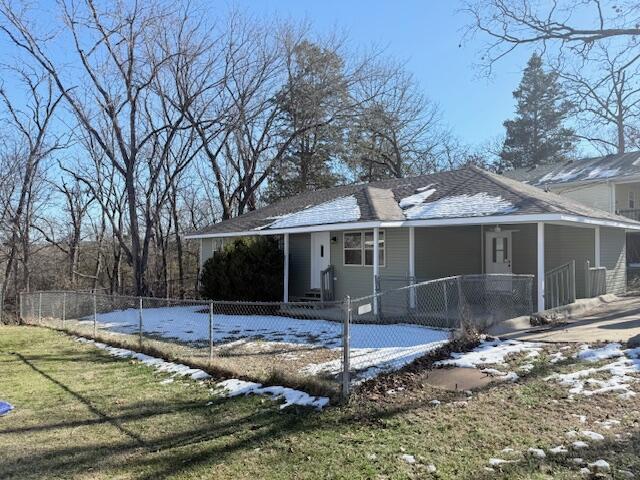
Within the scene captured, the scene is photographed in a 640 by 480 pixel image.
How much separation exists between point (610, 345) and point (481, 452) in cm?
433

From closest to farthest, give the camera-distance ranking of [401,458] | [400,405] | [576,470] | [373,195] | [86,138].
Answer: [576,470] → [401,458] → [400,405] → [373,195] → [86,138]

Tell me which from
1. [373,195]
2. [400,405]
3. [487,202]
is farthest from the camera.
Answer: [373,195]

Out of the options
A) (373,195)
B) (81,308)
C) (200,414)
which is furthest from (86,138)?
(200,414)

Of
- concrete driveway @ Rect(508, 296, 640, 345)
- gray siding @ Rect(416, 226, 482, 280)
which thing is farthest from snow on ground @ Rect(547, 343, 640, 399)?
gray siding @ Rect(416, 226, 482, 280)

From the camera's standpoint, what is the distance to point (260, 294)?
16453 mm

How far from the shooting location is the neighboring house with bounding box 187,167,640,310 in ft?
42.6

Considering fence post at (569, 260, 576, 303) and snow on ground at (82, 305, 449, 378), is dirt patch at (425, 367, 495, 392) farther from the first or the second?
fence post at (569, 260, 576, 303)

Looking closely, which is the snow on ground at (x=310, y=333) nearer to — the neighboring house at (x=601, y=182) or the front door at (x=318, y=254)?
the front door at (x=318, y=254)

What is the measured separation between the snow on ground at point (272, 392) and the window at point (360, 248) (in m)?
7.89

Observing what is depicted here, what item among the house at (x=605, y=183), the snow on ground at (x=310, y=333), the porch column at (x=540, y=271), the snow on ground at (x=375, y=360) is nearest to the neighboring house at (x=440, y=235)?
the porch column at (x=540, y=271)

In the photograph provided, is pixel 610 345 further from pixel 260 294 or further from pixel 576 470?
pixel 260 294

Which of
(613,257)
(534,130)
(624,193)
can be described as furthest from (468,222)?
(534,130)

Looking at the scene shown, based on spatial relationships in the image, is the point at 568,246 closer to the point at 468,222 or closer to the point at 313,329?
the point at 468,222

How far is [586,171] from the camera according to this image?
2528 cm
